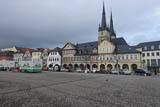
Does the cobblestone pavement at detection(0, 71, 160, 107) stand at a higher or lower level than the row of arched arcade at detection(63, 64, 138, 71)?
lower

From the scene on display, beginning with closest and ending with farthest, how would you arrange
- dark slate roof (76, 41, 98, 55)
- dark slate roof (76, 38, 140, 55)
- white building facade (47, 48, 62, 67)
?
dark slate roof (76, 38, 140, 55), dark slate roof (76, 41, 98, 55), white building facade (47, 48, 62, 67)

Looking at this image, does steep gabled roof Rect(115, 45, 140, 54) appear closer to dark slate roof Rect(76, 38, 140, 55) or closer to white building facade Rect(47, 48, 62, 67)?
dark slate roof Rect(76, 38, 140, 55)

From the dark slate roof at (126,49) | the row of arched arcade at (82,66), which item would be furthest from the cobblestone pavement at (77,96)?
the row of arched arcade at (82,66)

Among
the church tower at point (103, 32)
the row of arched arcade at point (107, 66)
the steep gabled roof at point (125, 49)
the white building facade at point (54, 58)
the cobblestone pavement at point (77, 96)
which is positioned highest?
the church tower at point (103, 32)

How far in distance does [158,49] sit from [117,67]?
67.3 feet

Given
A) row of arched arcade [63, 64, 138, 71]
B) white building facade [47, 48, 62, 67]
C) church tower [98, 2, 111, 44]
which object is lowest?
row of arched arcade [63, 64, 138, 71]

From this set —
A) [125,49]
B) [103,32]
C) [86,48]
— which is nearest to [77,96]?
[125,49]

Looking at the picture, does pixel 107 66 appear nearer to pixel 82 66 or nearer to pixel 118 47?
pixel 118 47

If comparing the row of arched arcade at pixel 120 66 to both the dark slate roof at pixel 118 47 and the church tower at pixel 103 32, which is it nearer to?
the dark slate roof at pixel 118 47

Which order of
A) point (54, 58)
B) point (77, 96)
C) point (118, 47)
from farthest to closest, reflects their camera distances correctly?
1. point (54, 58)
2. point (118, 47)
3. point (77, 96)

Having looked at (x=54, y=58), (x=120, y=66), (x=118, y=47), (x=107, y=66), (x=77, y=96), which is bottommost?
(x=77, y=96)

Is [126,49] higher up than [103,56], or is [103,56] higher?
[126,49]

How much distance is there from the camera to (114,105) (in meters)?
6.25

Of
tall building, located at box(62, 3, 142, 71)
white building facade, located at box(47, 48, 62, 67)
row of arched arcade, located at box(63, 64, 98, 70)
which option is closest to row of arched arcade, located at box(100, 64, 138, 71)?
tall building, located at box(62, 3, 142, 71)
